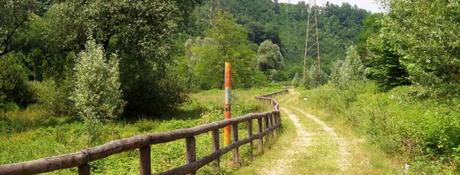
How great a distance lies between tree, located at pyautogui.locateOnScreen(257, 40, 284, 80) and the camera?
119512 millimetres

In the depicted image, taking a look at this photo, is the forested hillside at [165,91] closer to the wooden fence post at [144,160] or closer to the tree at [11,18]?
the tree at [11,18]

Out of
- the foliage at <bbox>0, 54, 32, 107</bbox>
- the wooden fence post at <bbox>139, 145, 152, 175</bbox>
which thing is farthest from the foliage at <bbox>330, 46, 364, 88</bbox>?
the wooden fence post at <bbox>139, 145, 152, 175</bbox>

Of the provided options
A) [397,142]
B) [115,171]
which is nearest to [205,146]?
[115,171]

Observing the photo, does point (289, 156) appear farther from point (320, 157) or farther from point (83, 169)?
point (83, 169)

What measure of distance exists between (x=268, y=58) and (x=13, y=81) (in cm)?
8386

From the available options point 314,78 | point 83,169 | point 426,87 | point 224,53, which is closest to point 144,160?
point 83,169

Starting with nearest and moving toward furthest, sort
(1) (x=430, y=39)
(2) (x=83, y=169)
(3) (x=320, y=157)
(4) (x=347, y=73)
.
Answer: (2) (x=83, y=169), (1) (x=430, y=39), (3) (x=320, y=157), (4) (x=347, y=73)

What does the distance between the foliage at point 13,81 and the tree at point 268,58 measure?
7975 centimetres

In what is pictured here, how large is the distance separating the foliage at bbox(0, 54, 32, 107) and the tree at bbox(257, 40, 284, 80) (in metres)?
79.7

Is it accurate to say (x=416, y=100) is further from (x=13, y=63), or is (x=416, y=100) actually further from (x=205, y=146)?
(x=13, y=63)

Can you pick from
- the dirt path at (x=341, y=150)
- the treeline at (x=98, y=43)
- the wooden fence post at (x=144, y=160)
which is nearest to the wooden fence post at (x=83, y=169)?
the wooden fence post at (x=144, y=160)

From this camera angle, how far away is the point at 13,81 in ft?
131

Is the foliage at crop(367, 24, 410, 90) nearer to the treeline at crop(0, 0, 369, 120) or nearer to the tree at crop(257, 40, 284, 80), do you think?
the treeline at crop(0, 0, 369, 120)

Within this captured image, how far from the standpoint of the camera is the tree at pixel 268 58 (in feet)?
392
